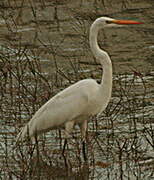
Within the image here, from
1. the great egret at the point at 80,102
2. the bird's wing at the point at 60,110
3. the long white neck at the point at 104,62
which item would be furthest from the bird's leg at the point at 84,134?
the long white neck at the point at 104,62

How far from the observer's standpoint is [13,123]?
9000 mm

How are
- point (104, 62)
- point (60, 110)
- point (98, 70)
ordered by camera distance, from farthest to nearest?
point (98, 70)
point (60, 110)
point (104, 62)

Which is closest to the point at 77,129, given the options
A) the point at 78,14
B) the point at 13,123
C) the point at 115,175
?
the point at 13,123

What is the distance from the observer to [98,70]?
11.1 m

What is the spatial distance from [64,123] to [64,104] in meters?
0.24

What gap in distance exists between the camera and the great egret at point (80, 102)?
8.01 meters

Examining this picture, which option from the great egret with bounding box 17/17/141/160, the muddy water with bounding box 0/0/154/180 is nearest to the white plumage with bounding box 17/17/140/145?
the great egret with bounding box 17/17/141/160

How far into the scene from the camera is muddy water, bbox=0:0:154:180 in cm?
766

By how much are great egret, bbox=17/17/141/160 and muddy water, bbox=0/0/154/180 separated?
279 millimetres

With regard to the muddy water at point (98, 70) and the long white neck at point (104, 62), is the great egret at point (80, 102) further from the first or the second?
the muddy water at point (98, 70)

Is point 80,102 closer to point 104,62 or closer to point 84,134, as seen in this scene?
point 84,134

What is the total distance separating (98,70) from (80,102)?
3118mm

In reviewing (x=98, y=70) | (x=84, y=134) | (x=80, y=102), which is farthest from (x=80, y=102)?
(x=98, y=70)

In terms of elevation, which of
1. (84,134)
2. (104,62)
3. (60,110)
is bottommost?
(84,134)
